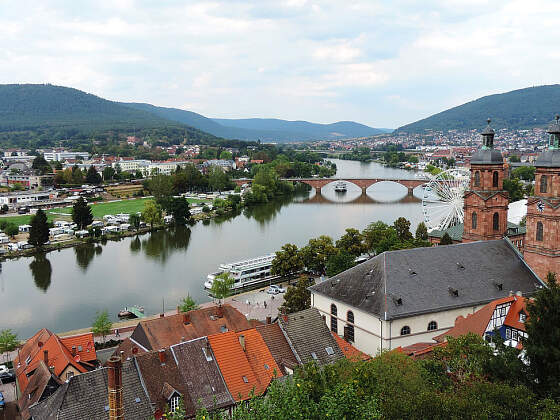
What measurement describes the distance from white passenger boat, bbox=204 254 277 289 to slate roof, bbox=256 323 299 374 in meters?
15.4

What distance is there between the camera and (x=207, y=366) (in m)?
15.8

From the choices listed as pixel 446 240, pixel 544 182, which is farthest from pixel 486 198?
pixel 446 240

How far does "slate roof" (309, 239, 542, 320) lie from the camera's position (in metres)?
19.9

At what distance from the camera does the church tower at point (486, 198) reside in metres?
28.0

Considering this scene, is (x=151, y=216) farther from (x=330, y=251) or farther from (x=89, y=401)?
(x=89, y=401)

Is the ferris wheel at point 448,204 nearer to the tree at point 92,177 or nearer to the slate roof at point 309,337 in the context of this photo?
the slate roof at point 309,337

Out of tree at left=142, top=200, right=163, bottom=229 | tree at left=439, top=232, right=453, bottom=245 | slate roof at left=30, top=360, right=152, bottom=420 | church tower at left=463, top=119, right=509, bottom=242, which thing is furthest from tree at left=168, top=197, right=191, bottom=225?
slate roof at left=30, top=360, right=152, bottom=420

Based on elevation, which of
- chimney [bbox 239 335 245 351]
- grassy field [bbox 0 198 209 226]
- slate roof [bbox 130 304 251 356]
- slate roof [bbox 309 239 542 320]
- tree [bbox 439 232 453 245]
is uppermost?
slate roof [bbox 309 239 542 320]

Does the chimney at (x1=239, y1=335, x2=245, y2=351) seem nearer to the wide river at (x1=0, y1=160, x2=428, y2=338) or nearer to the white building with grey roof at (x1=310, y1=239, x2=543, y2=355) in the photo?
the white building with grey roof at (x1=310, y1=239, x2=543, y2=355)

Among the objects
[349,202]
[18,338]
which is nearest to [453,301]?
[18,338]

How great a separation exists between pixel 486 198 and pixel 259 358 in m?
16.6

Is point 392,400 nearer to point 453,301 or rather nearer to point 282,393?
point 282,393

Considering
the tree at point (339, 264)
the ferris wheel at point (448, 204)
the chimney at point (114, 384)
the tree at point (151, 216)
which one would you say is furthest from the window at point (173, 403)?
the tree at point (151, 216)

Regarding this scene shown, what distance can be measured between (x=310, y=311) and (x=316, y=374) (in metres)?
9.31
